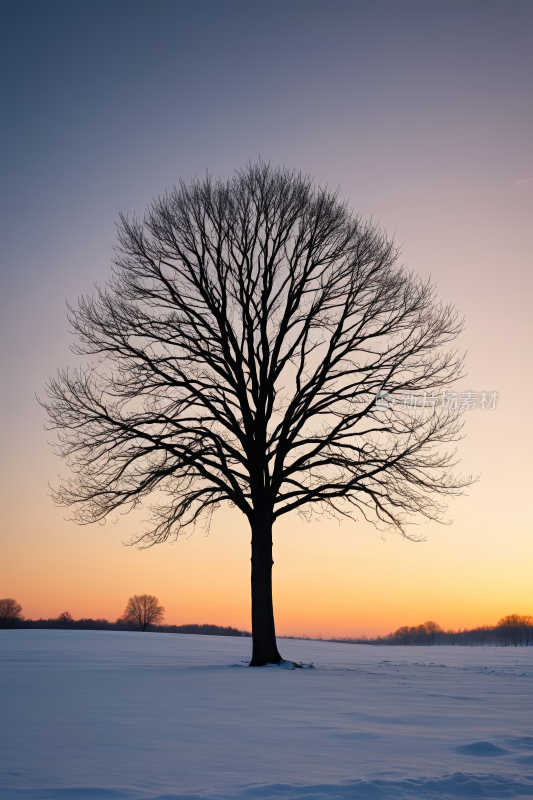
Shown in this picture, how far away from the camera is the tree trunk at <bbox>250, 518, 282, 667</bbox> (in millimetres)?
14773

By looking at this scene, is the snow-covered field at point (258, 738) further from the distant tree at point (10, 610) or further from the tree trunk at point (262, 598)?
the distant tree at point (10, 610)

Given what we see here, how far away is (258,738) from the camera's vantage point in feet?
16.4

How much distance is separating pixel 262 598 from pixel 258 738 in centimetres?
1036

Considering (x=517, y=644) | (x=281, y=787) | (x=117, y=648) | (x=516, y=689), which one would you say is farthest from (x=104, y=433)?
(x=517, y=644)

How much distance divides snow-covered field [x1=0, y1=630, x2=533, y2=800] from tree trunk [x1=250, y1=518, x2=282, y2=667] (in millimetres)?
4354

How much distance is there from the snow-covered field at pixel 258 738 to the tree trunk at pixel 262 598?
435 centimetres

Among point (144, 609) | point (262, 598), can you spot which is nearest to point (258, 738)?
point (262, 598)

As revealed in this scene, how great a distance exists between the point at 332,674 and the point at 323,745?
803cm

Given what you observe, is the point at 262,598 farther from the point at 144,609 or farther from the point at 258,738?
the point at 144,609

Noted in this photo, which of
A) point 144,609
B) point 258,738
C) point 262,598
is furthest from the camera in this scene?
point 144,609

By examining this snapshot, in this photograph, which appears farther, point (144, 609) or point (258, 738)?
point (144, 609)

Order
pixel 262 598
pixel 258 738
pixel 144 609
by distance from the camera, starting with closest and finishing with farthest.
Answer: pixel 258 738 → pixel 262 598 → pixel 144 609

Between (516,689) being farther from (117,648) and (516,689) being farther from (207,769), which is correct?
(117,648)

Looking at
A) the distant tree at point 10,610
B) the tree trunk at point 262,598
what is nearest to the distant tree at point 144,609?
the distant tree at point 10,610
